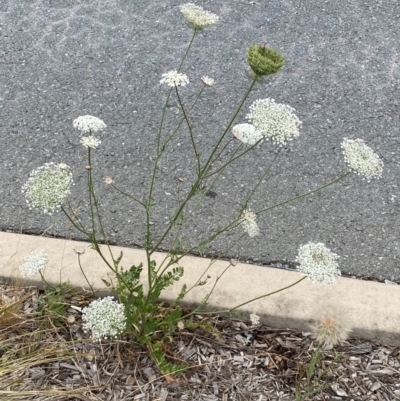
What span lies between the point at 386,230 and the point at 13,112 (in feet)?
7.96

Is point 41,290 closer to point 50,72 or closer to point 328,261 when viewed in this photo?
point 328,261

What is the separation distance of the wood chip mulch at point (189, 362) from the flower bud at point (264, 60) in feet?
3.72

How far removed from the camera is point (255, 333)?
2.41 metres

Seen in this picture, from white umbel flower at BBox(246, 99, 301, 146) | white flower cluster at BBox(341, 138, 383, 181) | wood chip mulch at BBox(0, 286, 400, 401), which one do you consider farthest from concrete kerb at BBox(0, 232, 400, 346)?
white umbel flower at BBox(246, 99, 301, 146)

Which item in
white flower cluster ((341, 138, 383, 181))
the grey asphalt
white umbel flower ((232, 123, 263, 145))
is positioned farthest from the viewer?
the grey asphalt

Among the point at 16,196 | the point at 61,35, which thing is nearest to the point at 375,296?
the point at 16,196

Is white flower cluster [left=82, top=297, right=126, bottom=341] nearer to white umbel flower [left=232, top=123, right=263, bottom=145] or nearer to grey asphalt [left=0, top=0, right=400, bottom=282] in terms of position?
white umbel flower [left=232, top=123, right=263, bottom=145]

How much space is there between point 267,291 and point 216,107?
5.25 feet

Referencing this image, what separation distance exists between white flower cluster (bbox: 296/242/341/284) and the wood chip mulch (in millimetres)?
583

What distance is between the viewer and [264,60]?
1718mm

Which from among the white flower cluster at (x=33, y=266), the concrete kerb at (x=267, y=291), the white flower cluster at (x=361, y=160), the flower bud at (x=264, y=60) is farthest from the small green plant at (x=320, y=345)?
the white flower cluster at (x=33, y=266)

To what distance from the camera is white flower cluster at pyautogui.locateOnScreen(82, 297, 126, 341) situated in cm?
189

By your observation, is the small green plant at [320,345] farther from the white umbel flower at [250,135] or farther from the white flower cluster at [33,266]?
the white flower cluster at [33,266]

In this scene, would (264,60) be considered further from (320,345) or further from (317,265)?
(320,345)
